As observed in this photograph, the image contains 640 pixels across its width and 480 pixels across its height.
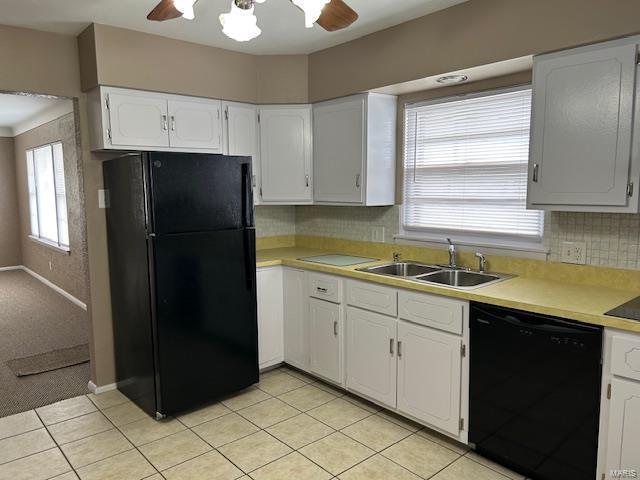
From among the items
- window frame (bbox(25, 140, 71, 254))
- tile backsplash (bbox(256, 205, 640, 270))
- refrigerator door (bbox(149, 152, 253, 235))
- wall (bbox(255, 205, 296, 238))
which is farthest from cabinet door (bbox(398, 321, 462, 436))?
window frame (bbox(25, 140, 71, 254))

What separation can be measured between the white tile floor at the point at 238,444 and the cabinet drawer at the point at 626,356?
802mm

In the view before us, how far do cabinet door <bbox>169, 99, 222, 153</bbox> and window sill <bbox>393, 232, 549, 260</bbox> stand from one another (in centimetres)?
159

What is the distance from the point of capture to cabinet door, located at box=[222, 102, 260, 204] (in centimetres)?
361

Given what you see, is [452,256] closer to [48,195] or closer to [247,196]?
[247,196]

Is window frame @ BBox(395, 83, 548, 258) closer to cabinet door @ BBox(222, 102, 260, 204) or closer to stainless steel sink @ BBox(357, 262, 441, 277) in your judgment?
stainless steel sink @ BBox(357, 262, 441, 277)

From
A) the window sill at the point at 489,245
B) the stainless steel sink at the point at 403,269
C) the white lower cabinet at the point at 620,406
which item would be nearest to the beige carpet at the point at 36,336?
the stainless steel sink at the point at 403,269

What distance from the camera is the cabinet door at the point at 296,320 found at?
137 inches

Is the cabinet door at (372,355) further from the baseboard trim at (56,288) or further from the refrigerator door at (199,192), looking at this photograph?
the baseboard trim at (56,288)

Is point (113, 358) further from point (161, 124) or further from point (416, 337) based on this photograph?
point (416, 337)

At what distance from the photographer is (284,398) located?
10.6 feet

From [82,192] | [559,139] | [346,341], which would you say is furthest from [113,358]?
[559,139]

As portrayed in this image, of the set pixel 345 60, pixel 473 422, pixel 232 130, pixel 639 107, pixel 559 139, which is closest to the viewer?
pixel 639 107

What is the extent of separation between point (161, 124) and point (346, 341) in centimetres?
196

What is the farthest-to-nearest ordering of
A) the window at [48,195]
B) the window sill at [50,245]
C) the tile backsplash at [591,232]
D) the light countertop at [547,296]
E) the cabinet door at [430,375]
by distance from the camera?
the window at [48,195] → the window sill at [50,245] → the cabinet door at [430,375] → the tile backsplash at [591,232] → the light countertop at [547,296]
